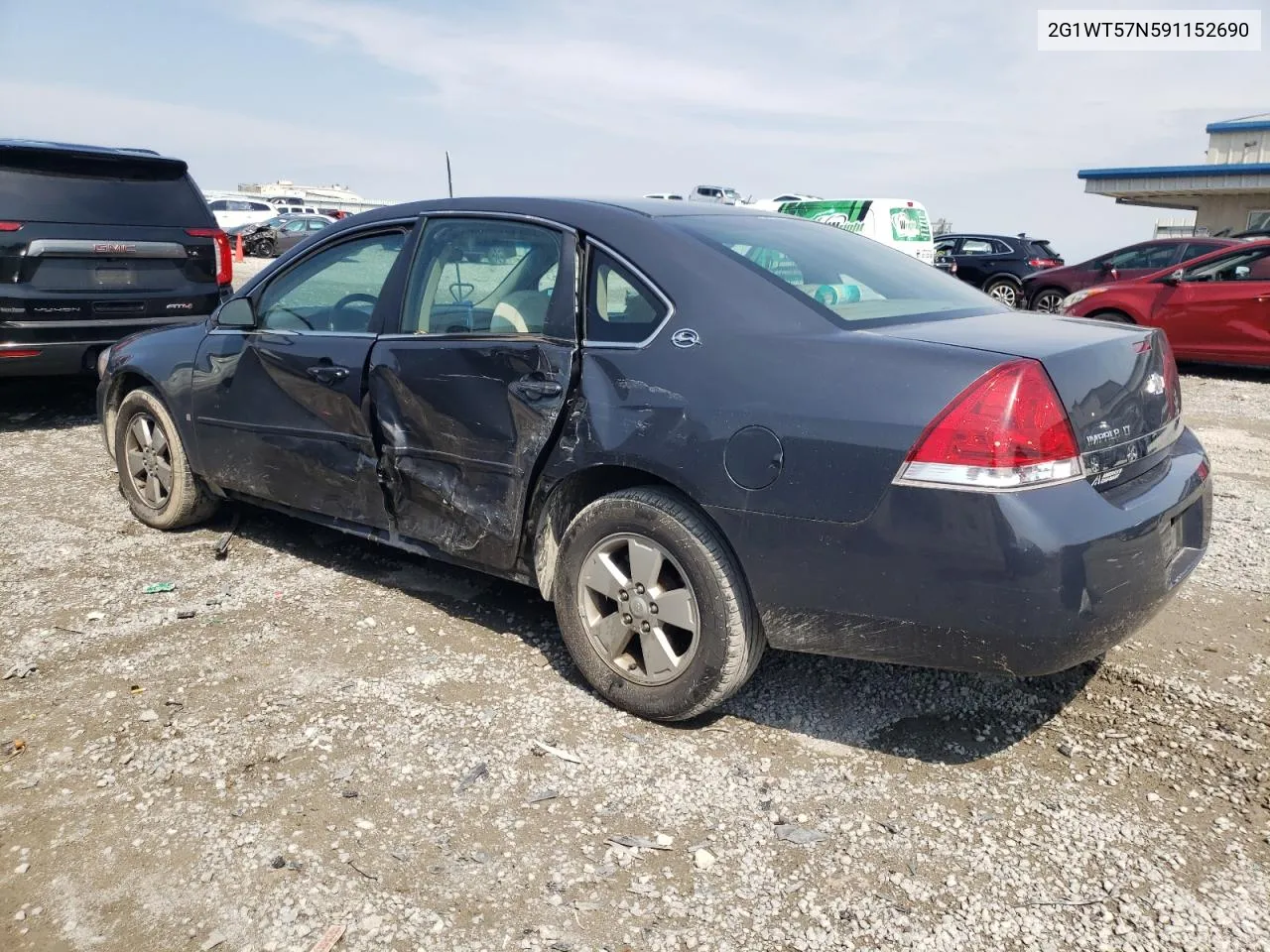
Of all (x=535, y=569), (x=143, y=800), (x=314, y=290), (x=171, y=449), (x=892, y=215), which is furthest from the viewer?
(x=892, y=215)

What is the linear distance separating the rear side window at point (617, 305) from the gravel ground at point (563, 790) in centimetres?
123

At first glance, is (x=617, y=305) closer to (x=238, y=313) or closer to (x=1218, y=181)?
(x=238, y=313)

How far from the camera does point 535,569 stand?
3.51 meters

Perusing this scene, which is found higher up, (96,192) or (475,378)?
(96,192)

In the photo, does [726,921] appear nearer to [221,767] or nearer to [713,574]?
[713,574]

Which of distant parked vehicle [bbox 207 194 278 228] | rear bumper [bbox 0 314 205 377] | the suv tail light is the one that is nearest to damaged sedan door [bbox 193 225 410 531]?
the suv tail light

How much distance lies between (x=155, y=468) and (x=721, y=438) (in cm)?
345

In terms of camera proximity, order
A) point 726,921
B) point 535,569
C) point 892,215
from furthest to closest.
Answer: point 892,215, point 535,569, point 726,921

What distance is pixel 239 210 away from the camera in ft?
113

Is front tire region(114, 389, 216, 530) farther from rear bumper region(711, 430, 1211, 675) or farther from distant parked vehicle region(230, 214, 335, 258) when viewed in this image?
distant parked vehicle region(230, 214, 335, 258)

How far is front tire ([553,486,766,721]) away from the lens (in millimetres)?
2949

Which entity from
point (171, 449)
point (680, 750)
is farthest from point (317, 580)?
point (680, 750)

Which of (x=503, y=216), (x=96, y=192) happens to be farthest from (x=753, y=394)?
(x=96, y=192)

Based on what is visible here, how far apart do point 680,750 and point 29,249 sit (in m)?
5.90
